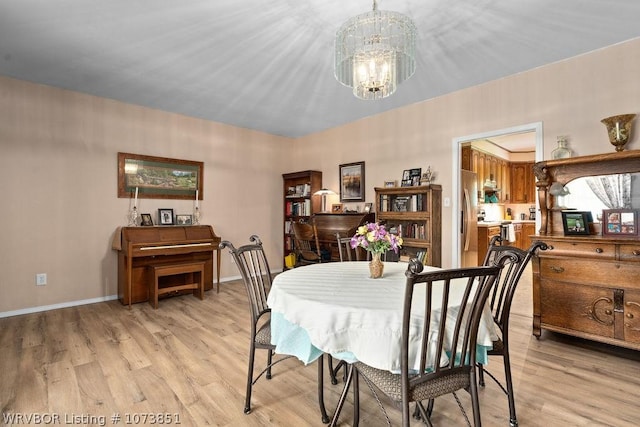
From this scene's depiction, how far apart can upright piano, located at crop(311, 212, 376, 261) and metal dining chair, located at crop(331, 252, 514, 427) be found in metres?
3.01

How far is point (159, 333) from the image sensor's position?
290 centimetres

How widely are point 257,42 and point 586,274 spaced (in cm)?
326

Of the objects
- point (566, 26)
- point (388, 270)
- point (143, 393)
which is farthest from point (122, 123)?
point (566, 26)

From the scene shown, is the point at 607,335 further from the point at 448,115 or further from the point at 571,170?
the point at 448,115

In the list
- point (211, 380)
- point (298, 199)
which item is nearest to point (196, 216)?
point (298, 199)

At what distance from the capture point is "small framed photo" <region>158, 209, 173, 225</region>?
170 inches

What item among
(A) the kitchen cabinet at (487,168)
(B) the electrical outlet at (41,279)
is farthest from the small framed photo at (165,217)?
(A) the kitchen cabinet at (487,168)

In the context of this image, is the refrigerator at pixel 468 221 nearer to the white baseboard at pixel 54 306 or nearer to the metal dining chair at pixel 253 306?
the metal dining chair at pixel 253 306

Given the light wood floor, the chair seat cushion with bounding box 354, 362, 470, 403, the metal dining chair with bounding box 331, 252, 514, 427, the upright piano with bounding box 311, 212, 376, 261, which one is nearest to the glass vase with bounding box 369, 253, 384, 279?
the metal dining chair with bounding box 331, 252, 514, 427

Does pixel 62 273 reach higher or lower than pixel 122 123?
lower

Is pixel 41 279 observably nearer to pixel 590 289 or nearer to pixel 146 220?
pixel 146 220

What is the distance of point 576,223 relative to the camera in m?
2.78

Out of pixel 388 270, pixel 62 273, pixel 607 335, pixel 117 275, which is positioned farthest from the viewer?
pixel 117 275

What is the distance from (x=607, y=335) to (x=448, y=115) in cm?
262
